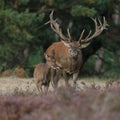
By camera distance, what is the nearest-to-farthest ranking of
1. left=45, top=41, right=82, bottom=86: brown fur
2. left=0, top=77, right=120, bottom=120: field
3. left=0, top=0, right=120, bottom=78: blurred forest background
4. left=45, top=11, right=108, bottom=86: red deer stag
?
1. left=0, top=77, right=120, bottom=120: field
2. left=45, top=11, right=108, bottom=86: red deer stag
3. left=45, top=41, right=82, bottom=86: brown fur
4. left=0, top=0, right=120, bottom=78: blurred forest background

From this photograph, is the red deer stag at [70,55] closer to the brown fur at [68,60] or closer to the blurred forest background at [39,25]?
the brown fur at [68,60]

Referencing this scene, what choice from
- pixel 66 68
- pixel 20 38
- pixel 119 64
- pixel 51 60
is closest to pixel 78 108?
pixel 51 60

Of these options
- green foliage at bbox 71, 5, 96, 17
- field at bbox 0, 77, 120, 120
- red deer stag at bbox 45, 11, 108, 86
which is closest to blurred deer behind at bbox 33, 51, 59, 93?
red deer stag at bbox 45, 11, 108, 86

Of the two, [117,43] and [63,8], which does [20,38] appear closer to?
[63,8]

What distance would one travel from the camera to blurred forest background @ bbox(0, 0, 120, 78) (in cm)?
2023

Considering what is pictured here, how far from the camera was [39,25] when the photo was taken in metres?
21.8

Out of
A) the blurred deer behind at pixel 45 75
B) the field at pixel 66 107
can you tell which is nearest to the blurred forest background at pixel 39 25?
the blurred deer behind at pixel 45 75

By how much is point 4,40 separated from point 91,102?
47.5ft

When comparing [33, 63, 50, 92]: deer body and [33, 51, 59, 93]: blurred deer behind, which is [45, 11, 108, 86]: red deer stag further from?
[33, 63, 50, 92]: deer body

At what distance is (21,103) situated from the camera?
819 centimetres

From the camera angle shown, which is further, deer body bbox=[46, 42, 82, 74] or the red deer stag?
deer body bbox=[46, 42, 82, 74]

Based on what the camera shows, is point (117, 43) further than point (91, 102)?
Yes

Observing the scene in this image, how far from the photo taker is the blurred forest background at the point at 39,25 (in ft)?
66.4

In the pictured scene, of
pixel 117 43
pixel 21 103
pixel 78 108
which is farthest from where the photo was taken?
pixel 117 43
